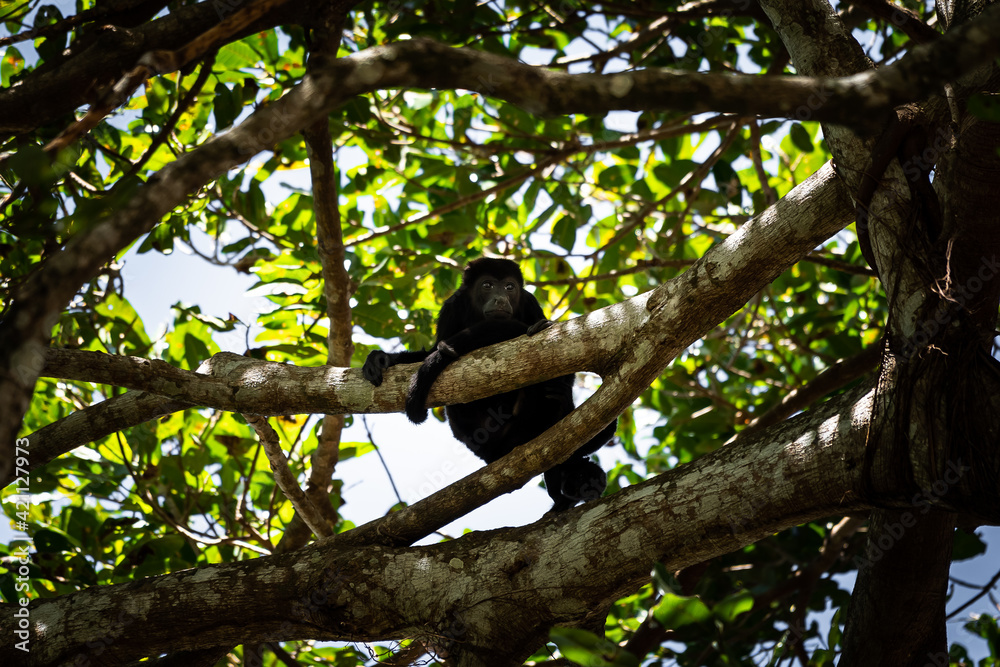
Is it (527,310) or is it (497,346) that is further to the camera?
(527,310)

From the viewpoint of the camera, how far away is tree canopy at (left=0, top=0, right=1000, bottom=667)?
1.83 meters

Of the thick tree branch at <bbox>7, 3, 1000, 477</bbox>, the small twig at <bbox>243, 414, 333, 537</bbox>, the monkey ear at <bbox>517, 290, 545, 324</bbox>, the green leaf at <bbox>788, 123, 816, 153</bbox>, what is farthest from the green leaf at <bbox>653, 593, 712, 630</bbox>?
the green leaf at <bbox>788, 123, 816, 153</bbox>

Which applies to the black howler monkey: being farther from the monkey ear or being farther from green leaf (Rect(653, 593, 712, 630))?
green leaf (Rect(653, 593, 712, 630))

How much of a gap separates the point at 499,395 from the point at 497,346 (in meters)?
1.21

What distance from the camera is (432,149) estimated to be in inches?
262

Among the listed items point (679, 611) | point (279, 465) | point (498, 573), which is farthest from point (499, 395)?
point (679, 611)

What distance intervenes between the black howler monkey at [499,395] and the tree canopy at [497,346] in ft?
0.47

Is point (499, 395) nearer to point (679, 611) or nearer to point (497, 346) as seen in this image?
point (497, 346)

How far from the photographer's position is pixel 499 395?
4.60 meters

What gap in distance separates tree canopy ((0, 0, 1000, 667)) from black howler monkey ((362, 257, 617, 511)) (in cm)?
14

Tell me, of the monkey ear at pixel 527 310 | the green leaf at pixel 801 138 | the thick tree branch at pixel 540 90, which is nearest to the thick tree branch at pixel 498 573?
the thick tree branch at pixel 540 90

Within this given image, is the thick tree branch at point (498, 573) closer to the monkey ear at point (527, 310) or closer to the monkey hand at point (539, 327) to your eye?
the monkey hand at point (539, 327)

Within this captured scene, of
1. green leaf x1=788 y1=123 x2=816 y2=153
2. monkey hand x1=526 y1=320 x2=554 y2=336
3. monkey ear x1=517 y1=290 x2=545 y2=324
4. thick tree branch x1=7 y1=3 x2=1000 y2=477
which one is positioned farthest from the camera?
monkey ear x1=517 y1=290 x2=545 y2=324

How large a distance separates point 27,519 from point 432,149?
416cm
